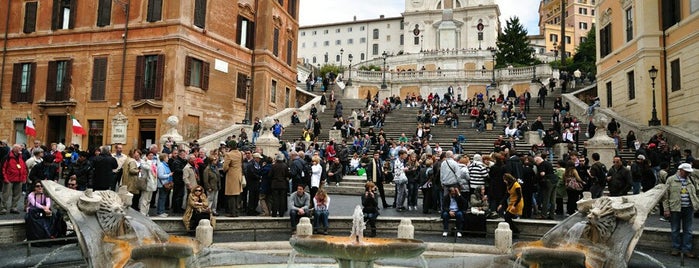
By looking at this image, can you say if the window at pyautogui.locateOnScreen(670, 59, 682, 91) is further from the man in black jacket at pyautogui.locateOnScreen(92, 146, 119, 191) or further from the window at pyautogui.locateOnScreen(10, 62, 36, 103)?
the window at pyautogui.locateOnScreen(10, 62, 36, 103)

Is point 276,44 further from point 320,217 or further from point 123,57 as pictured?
point 320,217

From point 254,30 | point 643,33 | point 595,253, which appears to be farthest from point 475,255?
point 254,30

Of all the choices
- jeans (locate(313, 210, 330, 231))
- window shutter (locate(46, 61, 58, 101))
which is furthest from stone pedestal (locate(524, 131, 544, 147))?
window shutter (locate(46, 61, 58, 101))

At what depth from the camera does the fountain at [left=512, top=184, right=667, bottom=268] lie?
6.04 metres

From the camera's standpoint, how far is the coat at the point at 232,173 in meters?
12.7

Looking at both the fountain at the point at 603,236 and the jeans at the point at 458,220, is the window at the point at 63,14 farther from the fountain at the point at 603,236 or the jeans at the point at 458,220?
the fountain at the point at 603,236

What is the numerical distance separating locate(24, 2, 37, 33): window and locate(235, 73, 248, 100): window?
1193 cm

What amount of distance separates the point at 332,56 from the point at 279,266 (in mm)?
94154

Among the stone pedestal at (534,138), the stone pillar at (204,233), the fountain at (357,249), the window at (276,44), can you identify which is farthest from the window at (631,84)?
the fountain at (357,249)

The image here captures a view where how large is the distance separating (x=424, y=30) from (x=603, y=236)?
82.8 meters

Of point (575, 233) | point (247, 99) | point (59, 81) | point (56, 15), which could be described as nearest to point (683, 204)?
point (575, 233)

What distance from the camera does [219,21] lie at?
97.2ft

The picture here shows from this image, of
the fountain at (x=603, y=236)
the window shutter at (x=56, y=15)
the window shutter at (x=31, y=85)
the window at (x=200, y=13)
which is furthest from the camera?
the window shutter at (x=56, y=15)

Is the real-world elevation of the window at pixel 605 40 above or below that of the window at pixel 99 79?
above
